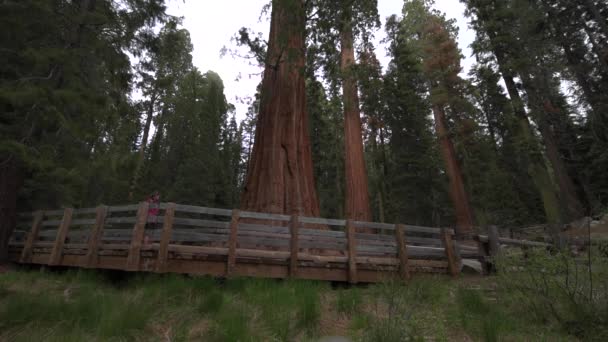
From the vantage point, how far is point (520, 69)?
16.3 metres

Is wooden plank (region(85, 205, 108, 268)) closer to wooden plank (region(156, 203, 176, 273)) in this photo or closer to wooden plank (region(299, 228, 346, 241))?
wooden plank (region(156, 203, 176, 273))

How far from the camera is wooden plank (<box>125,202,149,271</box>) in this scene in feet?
17.5

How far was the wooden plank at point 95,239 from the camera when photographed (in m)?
6.31

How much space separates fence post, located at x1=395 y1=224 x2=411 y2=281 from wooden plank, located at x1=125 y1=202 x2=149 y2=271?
17.3 ft

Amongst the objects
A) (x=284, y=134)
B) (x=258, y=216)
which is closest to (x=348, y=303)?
(x=258, y=216)

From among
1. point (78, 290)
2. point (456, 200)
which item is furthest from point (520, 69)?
point (78, 290)

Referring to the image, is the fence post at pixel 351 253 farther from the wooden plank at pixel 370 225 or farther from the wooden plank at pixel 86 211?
the wooden plank at pixel 86 211

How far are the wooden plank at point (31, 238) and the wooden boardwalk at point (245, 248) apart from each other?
795 millimetres

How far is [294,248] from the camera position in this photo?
6082 millimetres

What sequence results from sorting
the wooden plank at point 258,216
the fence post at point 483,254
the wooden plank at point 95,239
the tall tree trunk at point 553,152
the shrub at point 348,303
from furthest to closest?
the tall tree trunk at point 553,152 → the fence post at point 483,254 → the wooden plank at point 95,239 → the wooden plank at point 258,216 → the shrub at point 348,303

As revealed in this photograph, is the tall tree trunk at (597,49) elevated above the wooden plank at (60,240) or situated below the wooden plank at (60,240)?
above

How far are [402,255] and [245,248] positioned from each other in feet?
11.6

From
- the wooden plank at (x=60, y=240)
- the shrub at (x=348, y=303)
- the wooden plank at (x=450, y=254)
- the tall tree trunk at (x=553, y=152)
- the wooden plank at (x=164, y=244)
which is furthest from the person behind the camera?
the tall tree trunk at (x=553, y=152)

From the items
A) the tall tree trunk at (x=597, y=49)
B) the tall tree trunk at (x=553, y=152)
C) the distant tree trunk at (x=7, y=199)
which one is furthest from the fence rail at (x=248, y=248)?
the tall tree trunk at (x=597, y=49)
